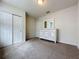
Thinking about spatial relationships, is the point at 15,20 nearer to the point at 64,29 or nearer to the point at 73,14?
the point at 64,29

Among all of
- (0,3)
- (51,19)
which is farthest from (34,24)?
(0,3)

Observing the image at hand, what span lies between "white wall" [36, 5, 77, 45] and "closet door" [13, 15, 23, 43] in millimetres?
2604

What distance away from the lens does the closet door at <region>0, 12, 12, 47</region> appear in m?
3.39

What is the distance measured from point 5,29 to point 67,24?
3733 millimetres

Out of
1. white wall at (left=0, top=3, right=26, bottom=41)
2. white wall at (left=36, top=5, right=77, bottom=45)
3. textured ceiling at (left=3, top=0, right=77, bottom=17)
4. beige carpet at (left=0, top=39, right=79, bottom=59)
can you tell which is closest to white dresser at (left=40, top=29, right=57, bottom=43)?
white wall at (left=36, top=5, right=77, bottom=45)

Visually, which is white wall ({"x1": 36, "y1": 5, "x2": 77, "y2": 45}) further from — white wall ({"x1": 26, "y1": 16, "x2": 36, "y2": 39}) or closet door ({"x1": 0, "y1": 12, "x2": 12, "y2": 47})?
closet door ({"x1": 0, "y1": 12, "x2": 12, "y2": 47})

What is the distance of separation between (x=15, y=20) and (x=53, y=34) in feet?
8.93

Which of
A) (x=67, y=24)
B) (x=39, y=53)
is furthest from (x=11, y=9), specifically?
(x=67, y=24)

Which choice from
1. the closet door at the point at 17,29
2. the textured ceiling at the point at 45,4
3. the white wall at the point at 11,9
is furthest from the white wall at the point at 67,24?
the closet door at the point at 17,29

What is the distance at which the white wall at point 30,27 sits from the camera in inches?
254

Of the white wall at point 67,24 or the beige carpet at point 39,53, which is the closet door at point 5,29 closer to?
the beige carpet at point 39,53

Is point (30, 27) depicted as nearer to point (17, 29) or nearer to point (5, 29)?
point (17, 29)

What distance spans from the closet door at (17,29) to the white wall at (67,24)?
260 cm

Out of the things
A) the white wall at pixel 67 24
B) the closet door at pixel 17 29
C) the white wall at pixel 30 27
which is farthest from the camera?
the white wall at pixel 30 27
